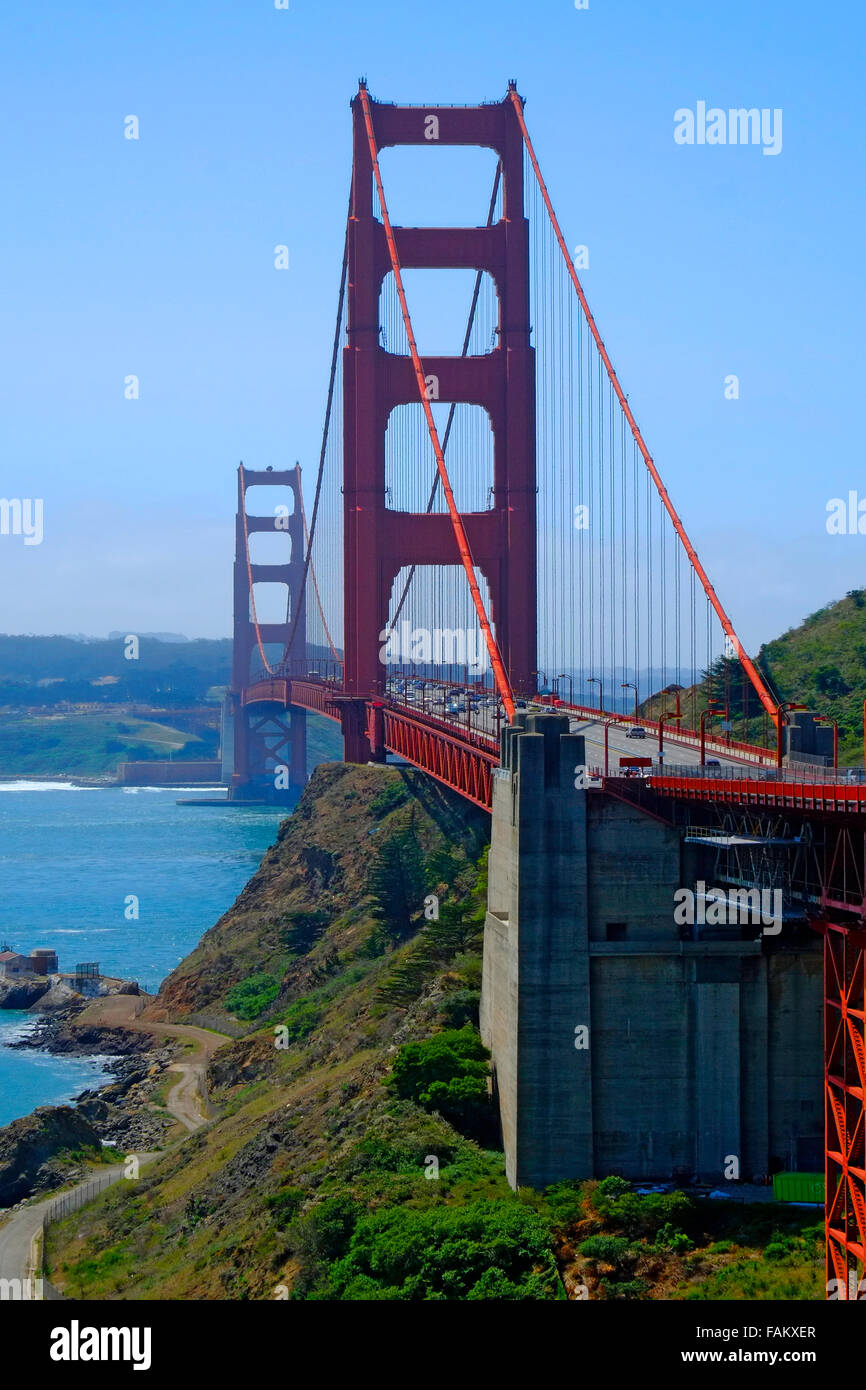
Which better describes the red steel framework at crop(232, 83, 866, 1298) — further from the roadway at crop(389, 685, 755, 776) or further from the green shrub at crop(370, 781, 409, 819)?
the roadway at crop(389, 685, 755, 776)

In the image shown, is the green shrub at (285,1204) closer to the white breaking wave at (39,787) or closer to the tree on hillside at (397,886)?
the tree on hillside at (397,886)

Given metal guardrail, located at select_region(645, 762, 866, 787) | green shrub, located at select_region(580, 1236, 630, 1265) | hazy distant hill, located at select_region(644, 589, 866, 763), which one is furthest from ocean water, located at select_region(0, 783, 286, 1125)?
green shrub, located at select_region(580, 1236, 630, 1265)

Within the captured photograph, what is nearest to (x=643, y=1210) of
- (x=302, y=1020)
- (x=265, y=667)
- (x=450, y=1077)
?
(x=450, y=1077)

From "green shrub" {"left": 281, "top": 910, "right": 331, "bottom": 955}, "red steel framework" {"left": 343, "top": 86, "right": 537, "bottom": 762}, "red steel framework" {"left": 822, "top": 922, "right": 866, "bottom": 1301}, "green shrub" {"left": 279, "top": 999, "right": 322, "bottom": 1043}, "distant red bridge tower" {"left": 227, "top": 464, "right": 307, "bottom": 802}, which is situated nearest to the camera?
"red steel framework" {"left": 822, "top": 922, "right": 866, "bottom": 1301}

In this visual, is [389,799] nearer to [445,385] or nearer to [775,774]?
[445,385]

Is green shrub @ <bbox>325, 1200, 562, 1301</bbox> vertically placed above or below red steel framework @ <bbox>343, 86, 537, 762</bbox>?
below

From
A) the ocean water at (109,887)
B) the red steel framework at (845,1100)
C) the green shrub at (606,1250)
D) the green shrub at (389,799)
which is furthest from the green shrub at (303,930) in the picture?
the red steel framework at (845,1100)
